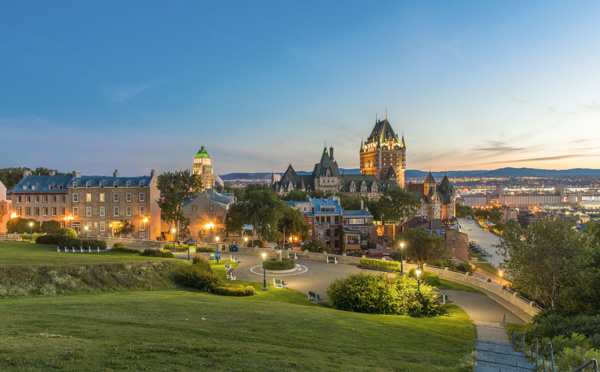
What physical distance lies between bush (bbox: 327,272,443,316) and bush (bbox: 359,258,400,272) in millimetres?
12540

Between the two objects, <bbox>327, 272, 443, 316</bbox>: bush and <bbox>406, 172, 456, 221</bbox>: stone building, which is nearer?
<bbox>327, 272, 443, 316</bbox>: bush

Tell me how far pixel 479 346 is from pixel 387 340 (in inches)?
162

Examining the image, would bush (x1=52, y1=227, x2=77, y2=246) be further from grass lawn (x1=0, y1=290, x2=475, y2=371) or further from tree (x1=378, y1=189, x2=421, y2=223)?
tree (x1=378, y1=189, x2=421, y2=223)

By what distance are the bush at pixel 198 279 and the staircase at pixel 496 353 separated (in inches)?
657

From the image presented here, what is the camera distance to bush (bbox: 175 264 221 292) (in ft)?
83.4

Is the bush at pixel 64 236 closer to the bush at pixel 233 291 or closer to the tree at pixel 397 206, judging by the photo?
the bush at pixel 233 291

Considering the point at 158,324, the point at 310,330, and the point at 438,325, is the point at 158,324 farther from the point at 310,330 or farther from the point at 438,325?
the point at 438,325

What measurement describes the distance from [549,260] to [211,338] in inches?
826

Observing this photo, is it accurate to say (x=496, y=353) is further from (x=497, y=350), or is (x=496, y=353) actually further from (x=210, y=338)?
(x=210, y=338)

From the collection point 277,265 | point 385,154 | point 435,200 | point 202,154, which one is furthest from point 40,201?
point 385,154

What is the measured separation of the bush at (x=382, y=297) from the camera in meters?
21.9

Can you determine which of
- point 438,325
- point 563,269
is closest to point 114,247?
point 438,325

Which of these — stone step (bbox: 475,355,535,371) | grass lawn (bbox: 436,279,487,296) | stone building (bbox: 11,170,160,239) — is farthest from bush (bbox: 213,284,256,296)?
stone building (bbox: 11,170,160,239)

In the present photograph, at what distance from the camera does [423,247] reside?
43375mm
